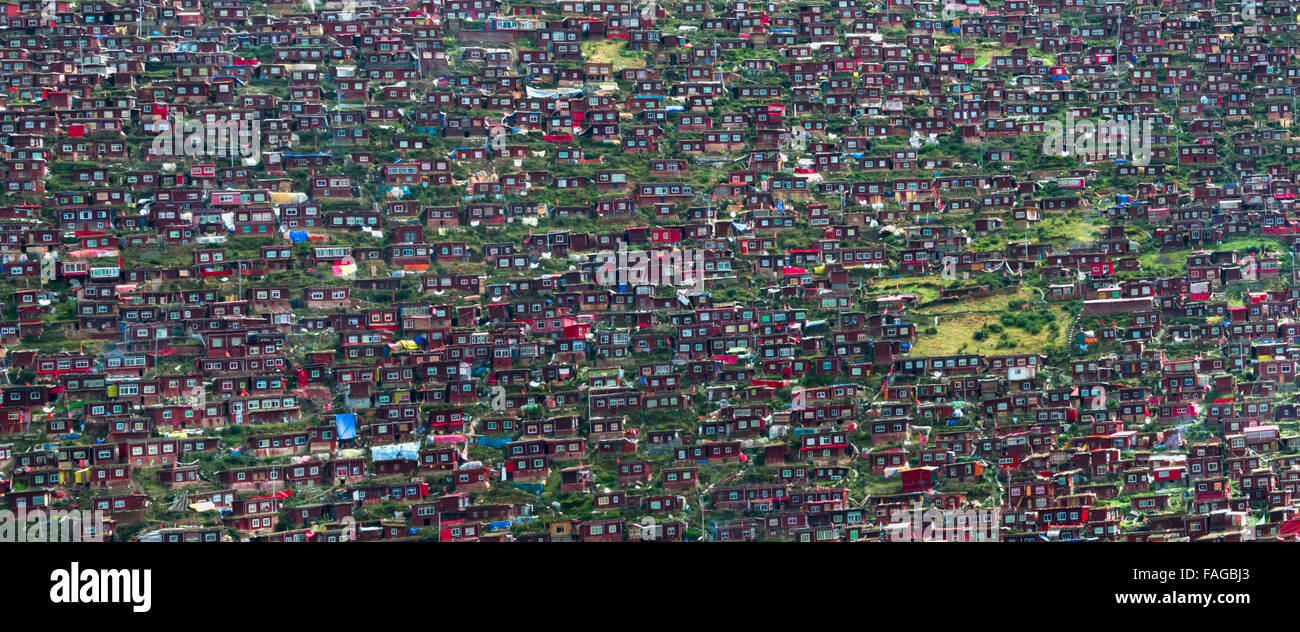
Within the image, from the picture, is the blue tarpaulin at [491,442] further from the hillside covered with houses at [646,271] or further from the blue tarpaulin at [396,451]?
the blue tarpaulin at [396,451]

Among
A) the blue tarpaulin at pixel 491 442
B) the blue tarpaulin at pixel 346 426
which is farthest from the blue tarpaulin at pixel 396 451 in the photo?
the blue tarpaulin at pixel 491 442

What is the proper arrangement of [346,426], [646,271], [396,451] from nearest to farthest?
[396,451] < [346,426] < [646,271]

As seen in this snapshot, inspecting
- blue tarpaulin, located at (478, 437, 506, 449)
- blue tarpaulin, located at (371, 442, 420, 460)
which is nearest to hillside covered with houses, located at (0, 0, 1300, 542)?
blue tarpaulin, located at (478, 437, 506, 449)

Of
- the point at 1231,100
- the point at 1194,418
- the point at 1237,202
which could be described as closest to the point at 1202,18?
the point at 1231,100

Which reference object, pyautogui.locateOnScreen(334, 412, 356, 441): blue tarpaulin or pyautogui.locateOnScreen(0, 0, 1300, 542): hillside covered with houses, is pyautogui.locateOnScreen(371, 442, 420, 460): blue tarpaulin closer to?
pyautogui.locateOnScreen(0, 0, 1300, 542): hillside covered with houses

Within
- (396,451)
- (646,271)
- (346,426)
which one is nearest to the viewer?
(396,451)

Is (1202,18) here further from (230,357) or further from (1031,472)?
(230,357)

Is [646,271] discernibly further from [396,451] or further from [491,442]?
[396,451]

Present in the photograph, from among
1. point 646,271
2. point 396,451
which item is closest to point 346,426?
point 396,451
